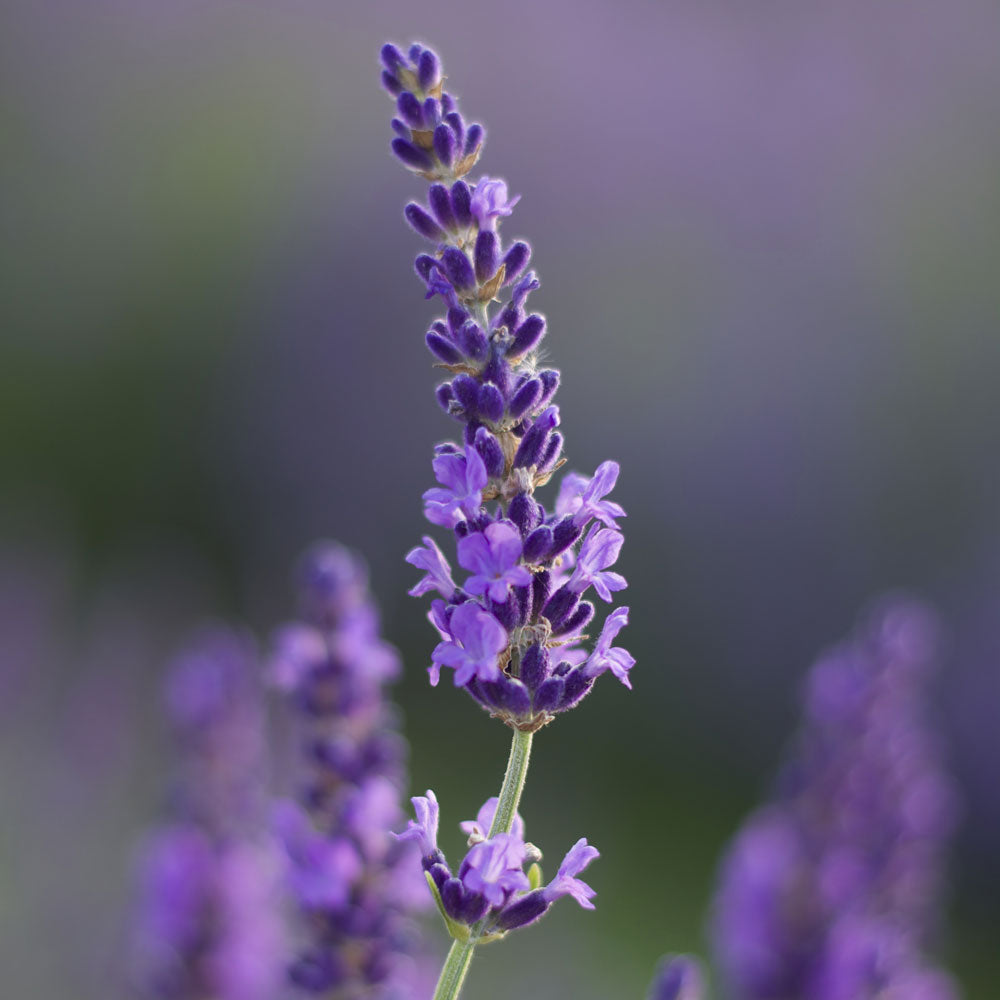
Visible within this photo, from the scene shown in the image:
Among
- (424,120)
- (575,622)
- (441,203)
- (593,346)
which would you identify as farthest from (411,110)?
(593,346)

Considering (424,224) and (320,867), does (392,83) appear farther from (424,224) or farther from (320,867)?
(320,867)

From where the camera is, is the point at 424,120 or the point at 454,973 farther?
the point at 424,120

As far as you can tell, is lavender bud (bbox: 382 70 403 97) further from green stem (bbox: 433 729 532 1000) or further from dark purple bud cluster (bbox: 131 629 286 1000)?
dark purple bud cluster (bbox: 131 629 286 1000)

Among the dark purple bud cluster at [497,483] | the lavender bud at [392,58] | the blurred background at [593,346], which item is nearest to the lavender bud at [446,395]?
the dark purple bud cluster at [497,483]

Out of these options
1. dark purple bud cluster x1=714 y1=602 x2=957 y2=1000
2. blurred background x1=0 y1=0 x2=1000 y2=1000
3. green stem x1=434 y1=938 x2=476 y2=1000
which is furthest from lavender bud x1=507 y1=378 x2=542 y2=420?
blurred background x1=0 y1=0 x2=1000 y2=1000

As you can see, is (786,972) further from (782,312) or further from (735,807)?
(782,312)

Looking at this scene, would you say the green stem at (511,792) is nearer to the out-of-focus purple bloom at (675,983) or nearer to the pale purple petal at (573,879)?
the pale purple petal at (573,879)
